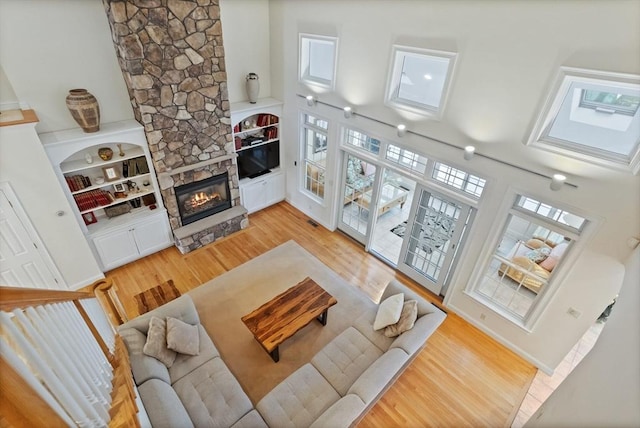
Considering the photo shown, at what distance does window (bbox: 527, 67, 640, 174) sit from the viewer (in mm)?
2949

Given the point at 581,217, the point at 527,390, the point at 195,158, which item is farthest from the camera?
the point at 195,158

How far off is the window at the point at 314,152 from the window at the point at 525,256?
348cm

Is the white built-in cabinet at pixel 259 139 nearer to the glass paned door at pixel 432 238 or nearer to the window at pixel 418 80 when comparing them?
the window at pixel 418 80

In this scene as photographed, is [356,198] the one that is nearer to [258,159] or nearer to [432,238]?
[432,238]

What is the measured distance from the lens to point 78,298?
73.5 inches

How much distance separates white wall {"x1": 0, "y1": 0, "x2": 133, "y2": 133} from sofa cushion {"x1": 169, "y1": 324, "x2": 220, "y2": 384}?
12.3 ft

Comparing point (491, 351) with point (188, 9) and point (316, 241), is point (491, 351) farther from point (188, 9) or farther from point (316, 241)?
point (188, 9)

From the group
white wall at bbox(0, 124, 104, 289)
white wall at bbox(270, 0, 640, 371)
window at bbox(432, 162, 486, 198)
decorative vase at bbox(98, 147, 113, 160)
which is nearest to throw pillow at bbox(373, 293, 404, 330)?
white wall at bbox(270, 0, 640, 371)

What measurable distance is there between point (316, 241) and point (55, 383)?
208 inches

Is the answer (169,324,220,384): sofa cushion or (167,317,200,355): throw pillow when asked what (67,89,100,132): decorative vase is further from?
(169,324,220,384): sofa cushion

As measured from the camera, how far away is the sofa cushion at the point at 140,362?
10.5 feet

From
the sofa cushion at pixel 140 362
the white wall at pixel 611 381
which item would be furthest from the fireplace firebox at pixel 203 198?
the white wall at pixel 611 381

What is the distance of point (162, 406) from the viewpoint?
2.93 meters

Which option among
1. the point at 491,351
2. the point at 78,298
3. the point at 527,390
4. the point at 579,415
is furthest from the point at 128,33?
the point at 527,390
